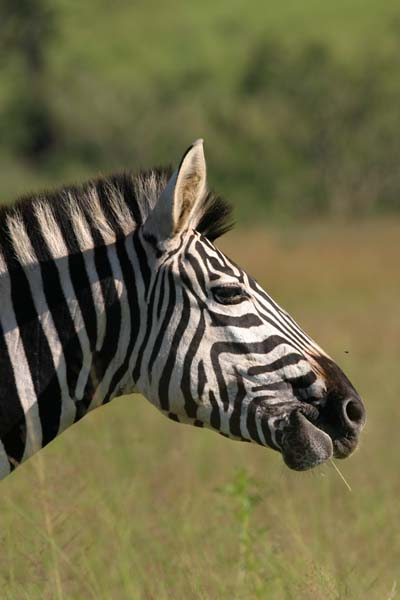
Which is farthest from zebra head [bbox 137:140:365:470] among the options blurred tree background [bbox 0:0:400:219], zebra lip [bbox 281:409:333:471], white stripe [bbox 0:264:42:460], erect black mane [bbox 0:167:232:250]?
blurred tree background [bbox 0:0:400:219]

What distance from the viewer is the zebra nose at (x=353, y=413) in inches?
159

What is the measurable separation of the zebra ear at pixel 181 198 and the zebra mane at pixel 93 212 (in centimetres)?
11

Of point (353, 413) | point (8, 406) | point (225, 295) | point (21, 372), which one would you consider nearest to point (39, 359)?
point (21, 372)

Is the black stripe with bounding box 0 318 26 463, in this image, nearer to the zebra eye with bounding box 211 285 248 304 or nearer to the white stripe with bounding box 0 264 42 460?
the white stripe with bounding box 0 264 42 460

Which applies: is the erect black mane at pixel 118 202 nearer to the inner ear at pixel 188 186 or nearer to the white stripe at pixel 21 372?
the inner ear at pixel 188 186

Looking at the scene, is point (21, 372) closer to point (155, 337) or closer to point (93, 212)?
point (155, 337)

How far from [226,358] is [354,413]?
0.50m

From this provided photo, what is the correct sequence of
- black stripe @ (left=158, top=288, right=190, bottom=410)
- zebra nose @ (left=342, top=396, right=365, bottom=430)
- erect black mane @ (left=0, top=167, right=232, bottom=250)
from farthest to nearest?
erect black mane @ (left=0, top=167, right=232, bottom=250), black stripe @ (left=158, top=288, right=190, bottom=410), zebra nose @ (left=342, top=396, right=365, bottom=430)

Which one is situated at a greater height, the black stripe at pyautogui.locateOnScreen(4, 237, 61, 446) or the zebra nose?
the black stripe at pyautogui.locateOnScreen(4, 237, 61, 446)

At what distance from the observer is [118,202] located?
4.31m

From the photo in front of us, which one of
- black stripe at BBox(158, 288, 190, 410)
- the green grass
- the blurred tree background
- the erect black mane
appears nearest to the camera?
black stripe at BBox(158, 288, 190, 410)

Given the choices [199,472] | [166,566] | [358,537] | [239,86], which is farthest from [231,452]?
[239,86]

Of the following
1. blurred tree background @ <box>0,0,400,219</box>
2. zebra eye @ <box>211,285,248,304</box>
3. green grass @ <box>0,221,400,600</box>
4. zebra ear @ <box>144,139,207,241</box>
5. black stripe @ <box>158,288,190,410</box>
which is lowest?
green grass @ <box>0,221,400,600</box>

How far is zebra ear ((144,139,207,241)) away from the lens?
4062 millimetres
